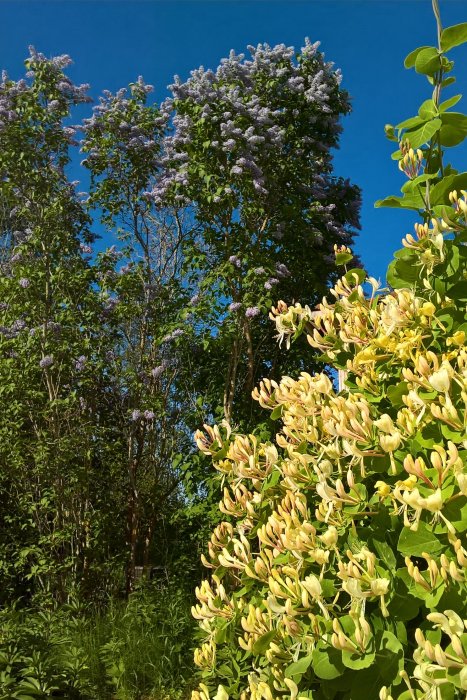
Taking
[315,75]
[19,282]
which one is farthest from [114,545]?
[315,75]

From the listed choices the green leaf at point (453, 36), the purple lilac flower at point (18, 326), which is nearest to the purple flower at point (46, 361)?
the purple lilac flower at point (18, 326)

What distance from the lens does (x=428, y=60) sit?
1330mm

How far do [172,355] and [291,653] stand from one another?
15.0ft

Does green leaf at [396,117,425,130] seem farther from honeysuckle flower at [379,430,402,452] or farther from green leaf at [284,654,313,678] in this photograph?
green leaf at [284,654,313,678]

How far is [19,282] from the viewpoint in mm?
5027

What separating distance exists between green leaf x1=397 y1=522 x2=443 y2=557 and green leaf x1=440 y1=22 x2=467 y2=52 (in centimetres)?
102

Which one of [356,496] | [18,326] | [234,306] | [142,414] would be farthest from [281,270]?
[356,496]

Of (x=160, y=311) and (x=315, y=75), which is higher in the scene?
(x=315, y=75)

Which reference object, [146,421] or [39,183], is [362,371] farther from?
[39,183]

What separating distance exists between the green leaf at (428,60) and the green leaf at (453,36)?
0.02 m

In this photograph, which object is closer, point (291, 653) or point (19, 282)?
point (291, 653)

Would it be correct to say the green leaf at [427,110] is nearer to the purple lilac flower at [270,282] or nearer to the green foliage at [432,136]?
the green foliage at [432,136]

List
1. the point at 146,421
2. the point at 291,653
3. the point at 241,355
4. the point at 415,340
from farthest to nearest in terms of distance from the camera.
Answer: the point at 241,355
the point at 146,421
the point at 415,340
the point at 291,653

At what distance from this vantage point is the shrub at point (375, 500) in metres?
0.92
